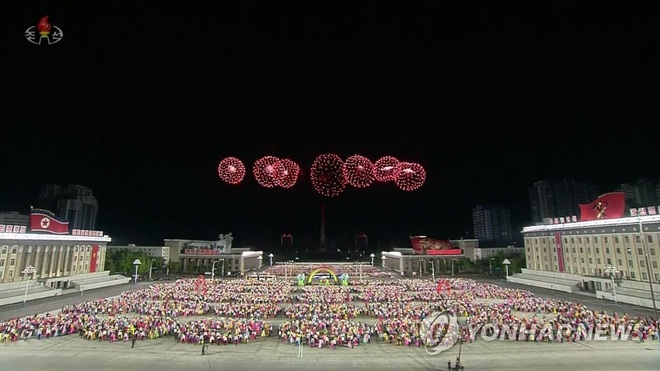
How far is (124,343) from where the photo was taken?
29.1m

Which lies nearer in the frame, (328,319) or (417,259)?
(328,319)

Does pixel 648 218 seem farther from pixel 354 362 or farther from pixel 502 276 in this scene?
pixel 354 362

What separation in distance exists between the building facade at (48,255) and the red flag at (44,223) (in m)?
1.20

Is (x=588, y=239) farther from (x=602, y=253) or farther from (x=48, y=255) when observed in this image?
(x=48, y=255)

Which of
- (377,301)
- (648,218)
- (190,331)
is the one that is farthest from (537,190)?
(190,331)

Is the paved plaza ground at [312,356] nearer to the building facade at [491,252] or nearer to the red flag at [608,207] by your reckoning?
the red flag at [608,207]

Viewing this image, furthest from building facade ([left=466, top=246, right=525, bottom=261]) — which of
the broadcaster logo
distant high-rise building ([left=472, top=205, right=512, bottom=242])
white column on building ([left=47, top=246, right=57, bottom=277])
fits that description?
white column on building ([left=47, top=246, right=57, bottom=277])

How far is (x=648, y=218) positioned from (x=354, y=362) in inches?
2126

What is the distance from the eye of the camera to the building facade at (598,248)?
2186 inches

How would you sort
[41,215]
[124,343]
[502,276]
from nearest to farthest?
1. [124,343]
2. [41,215]
3. [502,276]

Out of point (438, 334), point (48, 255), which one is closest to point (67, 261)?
point (48, 255)

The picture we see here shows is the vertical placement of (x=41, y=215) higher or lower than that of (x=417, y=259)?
higher

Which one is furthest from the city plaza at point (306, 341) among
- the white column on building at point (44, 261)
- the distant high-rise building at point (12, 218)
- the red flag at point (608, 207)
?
the distant high-rise building at point (12, 218)

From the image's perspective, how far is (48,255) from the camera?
68938 millimetres
